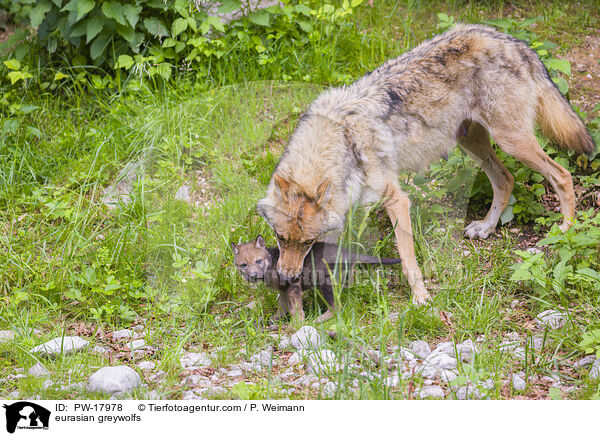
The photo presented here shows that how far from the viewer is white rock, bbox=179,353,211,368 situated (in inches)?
165

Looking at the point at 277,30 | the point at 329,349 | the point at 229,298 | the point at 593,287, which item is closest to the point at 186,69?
the point at 277,30

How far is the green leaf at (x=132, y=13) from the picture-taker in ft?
20.9

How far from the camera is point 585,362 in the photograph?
A: 3.85 m

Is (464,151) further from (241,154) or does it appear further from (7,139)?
(7,139)

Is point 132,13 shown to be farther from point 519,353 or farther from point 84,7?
point 519,353

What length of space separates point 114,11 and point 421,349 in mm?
4763

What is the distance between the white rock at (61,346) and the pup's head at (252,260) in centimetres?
126

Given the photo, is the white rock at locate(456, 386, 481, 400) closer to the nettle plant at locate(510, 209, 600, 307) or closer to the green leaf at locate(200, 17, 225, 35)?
the nettle plant at locate(510, 209, 600, 307)

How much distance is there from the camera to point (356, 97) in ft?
16.9

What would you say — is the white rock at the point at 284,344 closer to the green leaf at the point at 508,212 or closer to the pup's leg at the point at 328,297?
the pup's leg at the point at 328,297

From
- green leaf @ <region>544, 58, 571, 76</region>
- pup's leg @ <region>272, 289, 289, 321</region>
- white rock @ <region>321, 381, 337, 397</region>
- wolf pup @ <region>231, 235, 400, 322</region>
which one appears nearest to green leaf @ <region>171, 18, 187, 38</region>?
wolf pup @ <region>231, 235, 400, 322</region>

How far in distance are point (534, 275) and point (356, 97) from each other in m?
2.06

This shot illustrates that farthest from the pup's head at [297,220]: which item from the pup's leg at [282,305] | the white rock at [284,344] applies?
the white rock at [284,344]

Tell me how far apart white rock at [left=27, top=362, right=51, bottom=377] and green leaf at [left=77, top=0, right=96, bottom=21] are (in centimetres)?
380
